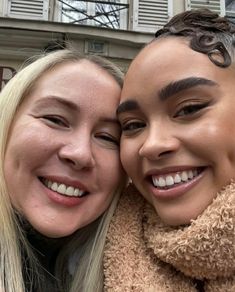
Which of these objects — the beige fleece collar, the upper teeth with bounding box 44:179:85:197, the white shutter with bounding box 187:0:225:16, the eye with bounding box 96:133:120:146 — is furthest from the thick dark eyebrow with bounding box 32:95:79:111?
the white shutter with bounding box 187:0:225:16

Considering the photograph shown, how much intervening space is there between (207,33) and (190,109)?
218 mm

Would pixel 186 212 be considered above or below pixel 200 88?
below

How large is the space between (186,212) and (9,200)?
0.47m

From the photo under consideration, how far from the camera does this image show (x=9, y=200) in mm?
1152

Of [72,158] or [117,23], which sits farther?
[117,23]

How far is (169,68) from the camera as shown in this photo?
1.04 metres

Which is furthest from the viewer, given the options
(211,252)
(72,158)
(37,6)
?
(37,6)

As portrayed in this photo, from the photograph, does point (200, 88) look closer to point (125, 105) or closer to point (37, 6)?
point (125, 105)

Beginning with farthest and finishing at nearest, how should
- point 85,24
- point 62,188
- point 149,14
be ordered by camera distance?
point 149,14 < point 85,24 < point 62,188

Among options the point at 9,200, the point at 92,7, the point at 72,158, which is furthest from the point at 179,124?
the point at 92,7

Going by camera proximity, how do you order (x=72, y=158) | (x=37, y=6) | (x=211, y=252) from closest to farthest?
1. (x=211, y=252)
2. (x=72, y=158)
3. (x=37, y=6)

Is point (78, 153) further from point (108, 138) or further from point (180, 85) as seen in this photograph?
point (180, 85)

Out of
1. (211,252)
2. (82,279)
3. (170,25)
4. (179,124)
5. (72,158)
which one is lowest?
(82,279)

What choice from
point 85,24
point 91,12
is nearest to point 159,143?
point 85,24
